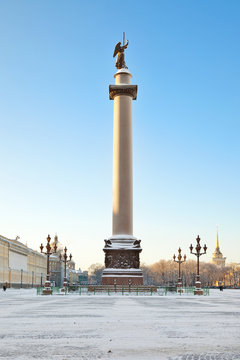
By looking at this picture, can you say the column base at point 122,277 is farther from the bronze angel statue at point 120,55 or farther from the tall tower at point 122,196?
the bronze angel statue at point 120,55

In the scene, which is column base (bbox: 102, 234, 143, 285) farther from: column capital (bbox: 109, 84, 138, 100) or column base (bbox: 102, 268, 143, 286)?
column capital (bbox: 109, 84, 138, 100)

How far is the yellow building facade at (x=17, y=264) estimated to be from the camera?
96812 mm

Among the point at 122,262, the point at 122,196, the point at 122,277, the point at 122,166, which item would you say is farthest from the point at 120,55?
the point at 122,277

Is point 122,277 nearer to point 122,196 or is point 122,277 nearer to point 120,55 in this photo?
point 122,196

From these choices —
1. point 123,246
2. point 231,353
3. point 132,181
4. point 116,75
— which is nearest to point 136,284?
point 123,246

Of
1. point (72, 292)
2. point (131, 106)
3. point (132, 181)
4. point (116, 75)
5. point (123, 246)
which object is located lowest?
point (72, 292)

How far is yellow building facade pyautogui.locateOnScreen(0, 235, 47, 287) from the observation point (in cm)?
9681

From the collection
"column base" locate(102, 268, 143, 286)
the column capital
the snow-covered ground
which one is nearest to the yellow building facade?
the column capital

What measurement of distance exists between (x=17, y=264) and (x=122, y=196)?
222 feet

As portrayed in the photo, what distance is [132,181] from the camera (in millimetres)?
51969

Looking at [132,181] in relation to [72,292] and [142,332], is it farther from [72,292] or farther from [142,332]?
[142,332]

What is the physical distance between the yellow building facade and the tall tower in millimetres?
48808

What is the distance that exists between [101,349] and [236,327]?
17.9 ft

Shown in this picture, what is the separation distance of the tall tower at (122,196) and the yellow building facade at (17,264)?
4881 cm
